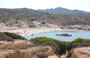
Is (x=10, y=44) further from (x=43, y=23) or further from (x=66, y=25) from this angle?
(x=66, y=25)

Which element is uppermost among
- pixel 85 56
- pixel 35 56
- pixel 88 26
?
pixel 85 56

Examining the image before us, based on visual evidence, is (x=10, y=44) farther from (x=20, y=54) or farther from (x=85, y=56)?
(x=85, y=56)

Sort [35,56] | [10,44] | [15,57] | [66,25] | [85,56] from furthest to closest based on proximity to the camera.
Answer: [66,25], [10,44], [35,56], [15,57], [85,56]

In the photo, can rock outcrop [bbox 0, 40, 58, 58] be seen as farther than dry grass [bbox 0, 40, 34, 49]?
No

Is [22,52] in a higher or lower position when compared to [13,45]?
higher

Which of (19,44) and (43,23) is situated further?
(43,23)

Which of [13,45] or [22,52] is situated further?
[13,45]

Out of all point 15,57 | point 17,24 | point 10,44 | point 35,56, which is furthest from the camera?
point 17,24

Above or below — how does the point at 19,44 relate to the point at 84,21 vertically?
above

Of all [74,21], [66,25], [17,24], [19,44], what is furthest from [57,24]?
[19,44]

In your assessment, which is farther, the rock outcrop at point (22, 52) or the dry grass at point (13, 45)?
the dry grass at point (13, 45)
